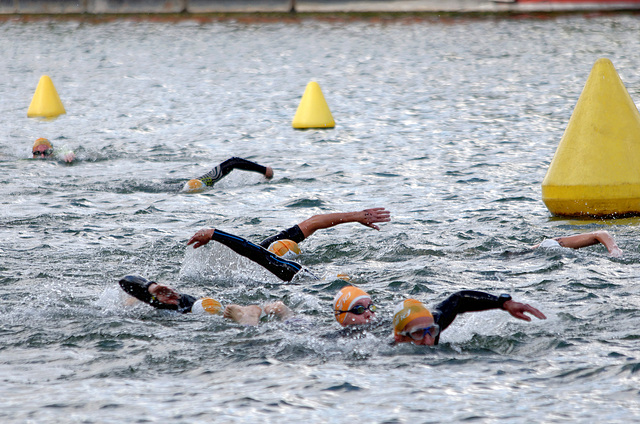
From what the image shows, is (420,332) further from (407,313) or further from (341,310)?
(341,310)

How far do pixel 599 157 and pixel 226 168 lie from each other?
17.3 ft

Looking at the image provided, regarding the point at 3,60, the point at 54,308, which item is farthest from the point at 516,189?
the point at 3,60

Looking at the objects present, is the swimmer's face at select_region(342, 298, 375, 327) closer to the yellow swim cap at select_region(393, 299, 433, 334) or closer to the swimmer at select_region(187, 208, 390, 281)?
the yellow swim cap at select_region(393, 299, 433, 334)

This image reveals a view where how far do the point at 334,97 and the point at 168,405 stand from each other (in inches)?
676

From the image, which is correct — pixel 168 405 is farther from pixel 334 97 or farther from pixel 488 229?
pixel 334 97

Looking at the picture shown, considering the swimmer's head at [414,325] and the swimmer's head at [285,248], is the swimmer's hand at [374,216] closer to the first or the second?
the swimmer's head at [285,248]

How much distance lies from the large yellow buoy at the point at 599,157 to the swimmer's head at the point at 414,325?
431cm

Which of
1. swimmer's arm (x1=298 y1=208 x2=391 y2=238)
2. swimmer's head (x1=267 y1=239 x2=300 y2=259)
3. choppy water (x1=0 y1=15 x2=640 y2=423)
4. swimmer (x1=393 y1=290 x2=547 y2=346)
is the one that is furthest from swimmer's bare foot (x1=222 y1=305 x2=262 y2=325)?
swimmer's arm (x1=298 y1=208 x2=391 y2=238)

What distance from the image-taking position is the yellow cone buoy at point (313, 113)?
A: 1825 centimetres

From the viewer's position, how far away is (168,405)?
5.76m

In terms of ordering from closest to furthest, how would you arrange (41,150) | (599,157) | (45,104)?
(599,157) → (41,150) → (45,104)

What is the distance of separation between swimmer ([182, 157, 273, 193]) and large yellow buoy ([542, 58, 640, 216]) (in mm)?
4406

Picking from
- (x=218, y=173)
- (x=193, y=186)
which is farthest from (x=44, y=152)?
(x=218, y=173)

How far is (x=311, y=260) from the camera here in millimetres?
9336
